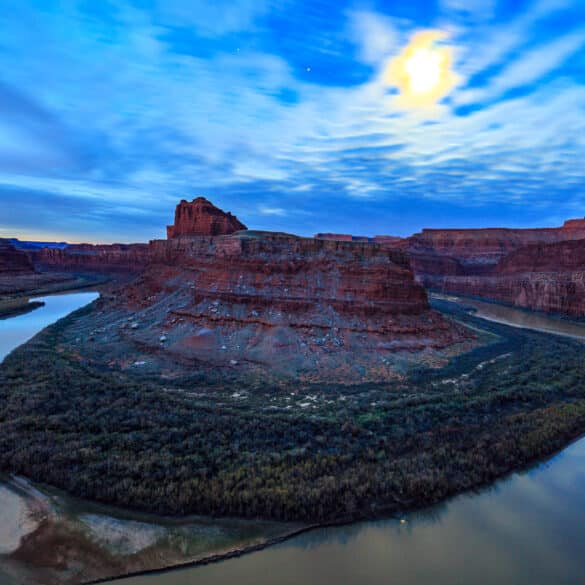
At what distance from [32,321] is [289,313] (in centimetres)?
3131

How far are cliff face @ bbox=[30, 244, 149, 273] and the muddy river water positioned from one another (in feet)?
347

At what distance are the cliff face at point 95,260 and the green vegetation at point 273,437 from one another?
3770 inches

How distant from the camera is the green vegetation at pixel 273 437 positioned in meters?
8.91

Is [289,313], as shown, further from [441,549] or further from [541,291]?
[541,291]

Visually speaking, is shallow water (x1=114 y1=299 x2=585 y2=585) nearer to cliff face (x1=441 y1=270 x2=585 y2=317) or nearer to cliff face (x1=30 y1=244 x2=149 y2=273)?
cliff face (x1=441 y1=270 x2=585 y2=317)

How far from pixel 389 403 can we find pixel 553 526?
659 centimetres

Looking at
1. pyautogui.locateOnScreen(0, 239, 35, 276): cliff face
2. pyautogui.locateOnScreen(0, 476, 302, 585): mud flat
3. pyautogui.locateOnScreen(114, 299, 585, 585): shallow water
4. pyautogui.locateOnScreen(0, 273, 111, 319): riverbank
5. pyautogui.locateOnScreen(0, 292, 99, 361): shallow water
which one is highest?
pyautogui.locateOnScreen(0, 239, 35, 276): cliff face

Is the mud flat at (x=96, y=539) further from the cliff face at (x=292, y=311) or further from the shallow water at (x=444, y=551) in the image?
the cliff face at (x=292, y=311)

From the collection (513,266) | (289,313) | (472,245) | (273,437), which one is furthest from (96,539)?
(472,245)

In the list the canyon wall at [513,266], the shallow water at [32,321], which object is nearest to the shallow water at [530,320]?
the canyon wall at [513,266]

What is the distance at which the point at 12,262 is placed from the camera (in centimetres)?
8488

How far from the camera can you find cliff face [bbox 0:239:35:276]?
265ft

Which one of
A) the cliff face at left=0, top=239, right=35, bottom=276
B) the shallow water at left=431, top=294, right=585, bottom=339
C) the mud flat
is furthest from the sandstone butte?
the cliff face at left=0, top=239, right=35, bottom=276

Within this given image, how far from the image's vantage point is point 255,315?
936 inches
